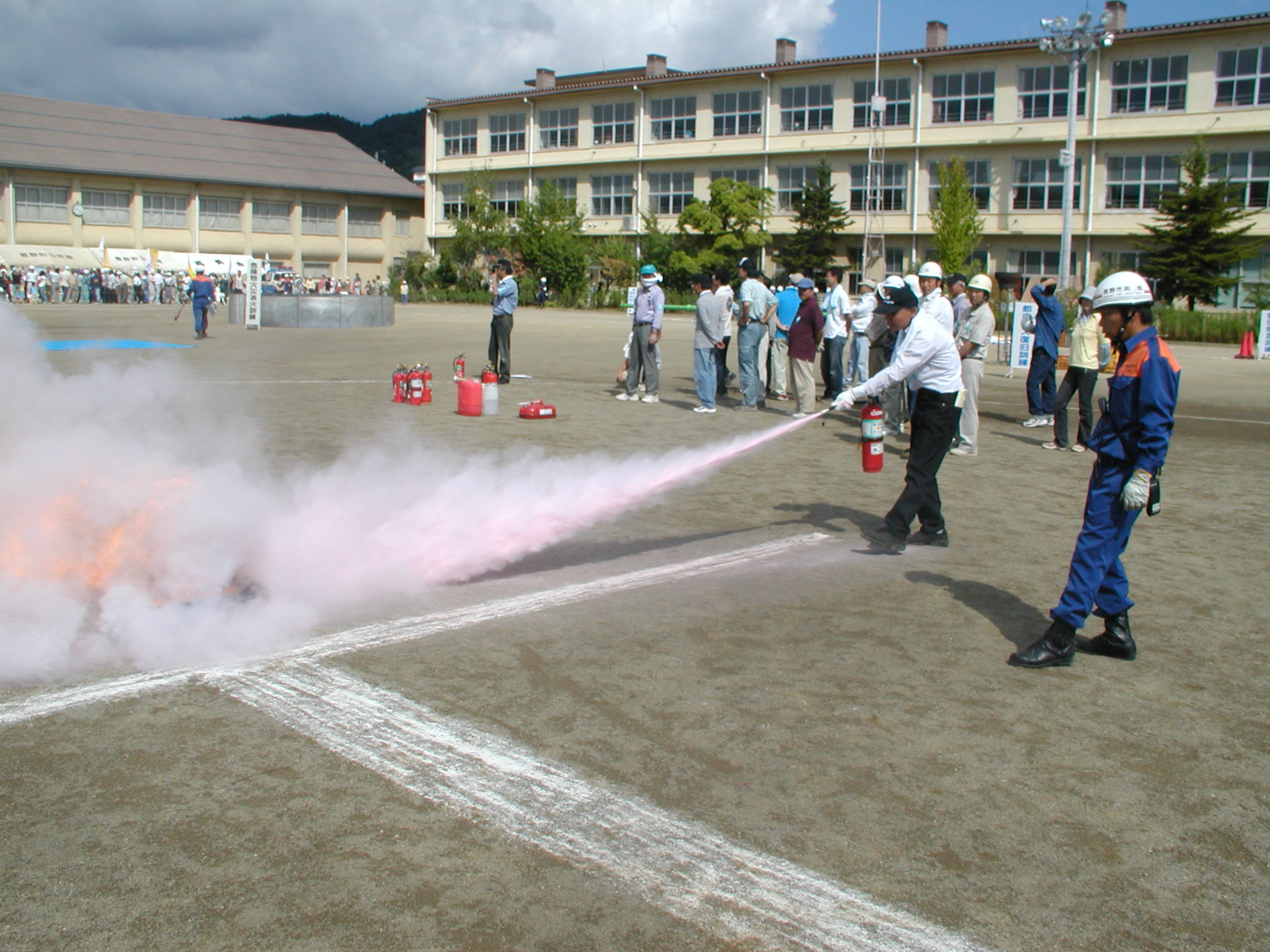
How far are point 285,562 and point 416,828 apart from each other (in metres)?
3.42

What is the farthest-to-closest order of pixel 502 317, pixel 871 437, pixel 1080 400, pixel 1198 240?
1. pixel 1198 240
2. pixel 502 317
3. pixel 1080 400
4. pixel 871 437

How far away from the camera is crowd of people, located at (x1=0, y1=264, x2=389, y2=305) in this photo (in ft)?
176

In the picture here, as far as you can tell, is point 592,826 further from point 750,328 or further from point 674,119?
point 674,119

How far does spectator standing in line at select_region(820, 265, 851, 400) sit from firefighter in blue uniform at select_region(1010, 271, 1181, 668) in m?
10.2

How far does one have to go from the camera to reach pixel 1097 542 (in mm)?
5492

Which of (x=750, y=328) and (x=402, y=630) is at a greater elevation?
(x=750, y=328)

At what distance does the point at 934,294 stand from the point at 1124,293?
18.5 ft

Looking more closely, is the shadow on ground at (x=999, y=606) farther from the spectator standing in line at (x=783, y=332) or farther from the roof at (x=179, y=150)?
the roof at (x=179, y=150)

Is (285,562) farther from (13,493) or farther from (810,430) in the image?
(810,430)

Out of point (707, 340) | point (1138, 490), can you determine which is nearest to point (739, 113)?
point (707, 340)

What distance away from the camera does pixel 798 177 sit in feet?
208

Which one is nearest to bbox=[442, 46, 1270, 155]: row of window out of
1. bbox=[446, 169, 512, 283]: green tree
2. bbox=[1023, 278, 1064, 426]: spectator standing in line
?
bbox=[446, 169, 512, 283]: green tree

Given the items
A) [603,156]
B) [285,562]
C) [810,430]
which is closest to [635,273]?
[603,156]

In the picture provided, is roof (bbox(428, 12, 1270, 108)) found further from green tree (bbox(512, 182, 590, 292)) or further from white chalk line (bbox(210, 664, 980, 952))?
white chalk line (bbox(210, 664, 980, 952))
